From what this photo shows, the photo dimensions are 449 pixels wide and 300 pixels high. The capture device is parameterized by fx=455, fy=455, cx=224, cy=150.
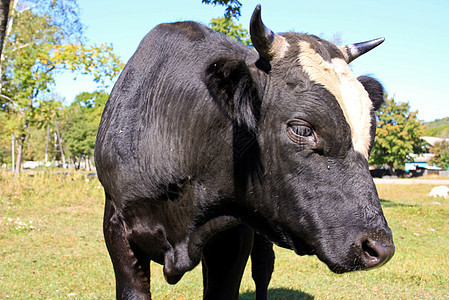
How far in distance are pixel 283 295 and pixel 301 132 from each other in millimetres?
3810

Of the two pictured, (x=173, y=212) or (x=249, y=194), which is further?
(x=173, y=212)

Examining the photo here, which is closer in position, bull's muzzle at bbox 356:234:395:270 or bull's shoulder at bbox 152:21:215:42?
bull's muzzle at bbox 356:234:395:270

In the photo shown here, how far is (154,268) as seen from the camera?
747 cm

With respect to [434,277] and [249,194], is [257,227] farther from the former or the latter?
[434,277]

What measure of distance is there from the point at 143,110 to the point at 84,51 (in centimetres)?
1413

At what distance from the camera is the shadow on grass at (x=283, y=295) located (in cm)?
557

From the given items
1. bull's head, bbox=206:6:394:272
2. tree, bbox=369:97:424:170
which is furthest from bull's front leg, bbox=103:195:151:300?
tree, bbox=369:97:424:170

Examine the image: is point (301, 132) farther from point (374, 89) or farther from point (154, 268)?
point (154, 268)

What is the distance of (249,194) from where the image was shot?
2682 millimetres

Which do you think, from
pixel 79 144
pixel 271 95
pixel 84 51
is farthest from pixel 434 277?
pixel 79 144

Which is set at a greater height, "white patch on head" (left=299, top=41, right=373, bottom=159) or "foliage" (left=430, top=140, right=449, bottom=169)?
"foliage" (left=430, top=140, right=449, bottom=169)

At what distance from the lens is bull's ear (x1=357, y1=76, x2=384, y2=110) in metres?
3.08

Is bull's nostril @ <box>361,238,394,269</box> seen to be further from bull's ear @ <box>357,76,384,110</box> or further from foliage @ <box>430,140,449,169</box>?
foliage @ <box>430,140,449,169</box>

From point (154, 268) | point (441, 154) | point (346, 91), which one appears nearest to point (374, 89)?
point (346, 91)
